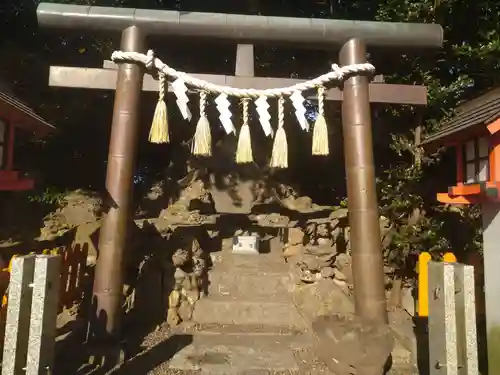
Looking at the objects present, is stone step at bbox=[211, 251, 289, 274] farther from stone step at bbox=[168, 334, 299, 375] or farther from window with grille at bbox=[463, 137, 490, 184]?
window with grille at bbox=[463, 137, 490, 184]

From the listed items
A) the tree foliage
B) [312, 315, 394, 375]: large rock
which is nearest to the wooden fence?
the tree foliage

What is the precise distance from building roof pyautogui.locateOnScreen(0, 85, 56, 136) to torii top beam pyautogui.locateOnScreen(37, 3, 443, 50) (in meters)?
1.13

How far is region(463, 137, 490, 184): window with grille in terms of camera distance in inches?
190

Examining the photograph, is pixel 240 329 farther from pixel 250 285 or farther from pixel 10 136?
pixel 10 136

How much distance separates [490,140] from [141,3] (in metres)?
8.50

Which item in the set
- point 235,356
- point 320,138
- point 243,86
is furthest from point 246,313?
point 243,86

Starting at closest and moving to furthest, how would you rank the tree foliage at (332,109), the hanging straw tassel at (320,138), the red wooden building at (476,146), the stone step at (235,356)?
the red wooden building at (476,146), the stone step at (235,356), the hanging straw tassel at (320,138), the tree foliage at (332,109)

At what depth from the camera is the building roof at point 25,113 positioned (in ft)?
16.9

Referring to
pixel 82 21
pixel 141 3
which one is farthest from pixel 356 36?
pixel 141 3

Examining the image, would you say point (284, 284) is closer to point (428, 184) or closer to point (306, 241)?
point (306, 241)

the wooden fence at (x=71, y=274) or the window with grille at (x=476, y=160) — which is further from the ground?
the window with grille at (x=476, y=160)

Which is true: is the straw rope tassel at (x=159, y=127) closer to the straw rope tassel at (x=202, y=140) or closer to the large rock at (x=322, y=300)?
the straw rope tassel at (x=202, y=140)

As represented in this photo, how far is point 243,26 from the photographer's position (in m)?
5.70

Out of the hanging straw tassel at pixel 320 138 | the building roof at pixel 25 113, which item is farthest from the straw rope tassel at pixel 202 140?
the building roof at pixel 25 113
